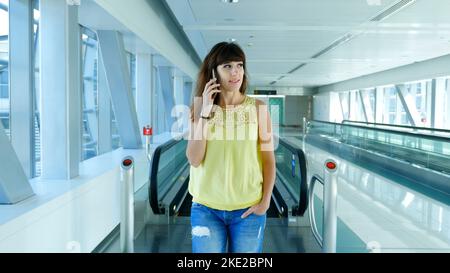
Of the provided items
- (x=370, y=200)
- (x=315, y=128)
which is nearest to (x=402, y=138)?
(x=370, y=200)

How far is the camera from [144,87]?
10344 mm

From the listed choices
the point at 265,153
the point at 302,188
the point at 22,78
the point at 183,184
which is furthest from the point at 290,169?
the point at 265,153

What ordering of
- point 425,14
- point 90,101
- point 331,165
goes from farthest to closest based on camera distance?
point 90,101, point 425,14, point 331,165

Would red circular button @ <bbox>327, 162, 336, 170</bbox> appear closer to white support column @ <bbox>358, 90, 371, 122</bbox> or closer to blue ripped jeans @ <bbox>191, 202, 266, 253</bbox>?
blue ripped jeans @ <bbox>191, 202, 266, 253</bbox>

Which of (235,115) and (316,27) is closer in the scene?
(235,115)

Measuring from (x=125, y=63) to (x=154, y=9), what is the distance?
1.13 meters

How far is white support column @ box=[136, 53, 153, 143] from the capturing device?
990 cm

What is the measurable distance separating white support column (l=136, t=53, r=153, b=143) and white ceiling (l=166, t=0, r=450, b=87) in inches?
46.7

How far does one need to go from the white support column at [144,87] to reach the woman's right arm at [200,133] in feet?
27.0

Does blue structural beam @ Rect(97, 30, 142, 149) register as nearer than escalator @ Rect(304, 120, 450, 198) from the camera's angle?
Yes

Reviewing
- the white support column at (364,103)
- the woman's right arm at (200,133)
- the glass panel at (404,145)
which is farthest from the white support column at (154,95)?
the white support column at (364,103)

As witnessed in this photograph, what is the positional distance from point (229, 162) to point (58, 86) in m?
3.16

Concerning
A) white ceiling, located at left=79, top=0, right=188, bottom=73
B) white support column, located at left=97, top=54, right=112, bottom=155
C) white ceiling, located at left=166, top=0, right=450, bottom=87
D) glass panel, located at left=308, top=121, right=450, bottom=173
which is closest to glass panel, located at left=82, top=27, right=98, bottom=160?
white support column, located at left=97, top=54, right=112, bottom=155

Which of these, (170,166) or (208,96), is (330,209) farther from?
(170,166)
